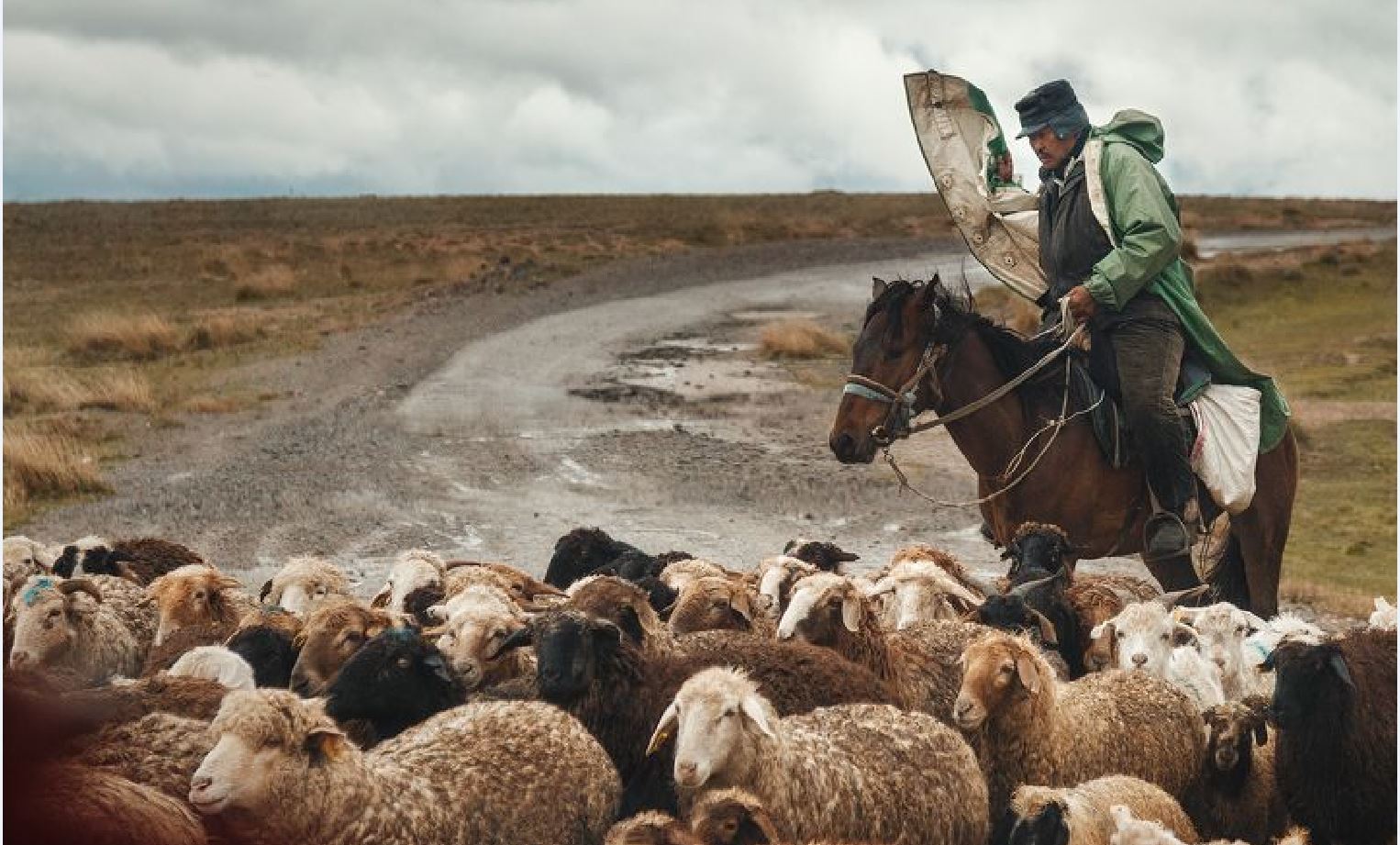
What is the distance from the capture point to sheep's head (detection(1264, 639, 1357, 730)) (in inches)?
248

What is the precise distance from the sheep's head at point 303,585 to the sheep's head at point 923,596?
2999 mm

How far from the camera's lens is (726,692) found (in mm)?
5375

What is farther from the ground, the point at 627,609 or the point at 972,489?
the point at 627,609

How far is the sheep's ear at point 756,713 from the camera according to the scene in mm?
5324

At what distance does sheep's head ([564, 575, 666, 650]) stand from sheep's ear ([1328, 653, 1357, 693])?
2.85 meters

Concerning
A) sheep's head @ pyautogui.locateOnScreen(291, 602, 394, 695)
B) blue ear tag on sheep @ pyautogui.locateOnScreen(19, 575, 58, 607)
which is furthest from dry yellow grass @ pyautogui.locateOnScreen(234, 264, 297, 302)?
sheep's head @ pyautogui.locateOnScreen(291, 602, 394, 695)

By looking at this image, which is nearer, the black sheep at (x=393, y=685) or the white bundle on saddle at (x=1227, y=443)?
the black sheep at (x=393, y=685)

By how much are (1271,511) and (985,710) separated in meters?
3.97

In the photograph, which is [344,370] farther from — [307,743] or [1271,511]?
[307,743]

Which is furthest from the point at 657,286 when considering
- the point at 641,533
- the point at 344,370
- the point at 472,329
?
the point at 641,533

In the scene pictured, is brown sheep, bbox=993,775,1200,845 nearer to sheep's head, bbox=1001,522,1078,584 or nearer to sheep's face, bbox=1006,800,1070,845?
sheep's face, bbox=1006,800,1070,845

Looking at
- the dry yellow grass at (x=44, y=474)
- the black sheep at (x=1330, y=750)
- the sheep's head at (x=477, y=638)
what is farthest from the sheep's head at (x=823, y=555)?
the dry yellow grass at (x=44, y=474)

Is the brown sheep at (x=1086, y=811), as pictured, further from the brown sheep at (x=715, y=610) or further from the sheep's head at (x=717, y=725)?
the brown sheep at (x=715, y=610)

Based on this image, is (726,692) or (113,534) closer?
(726,692)
